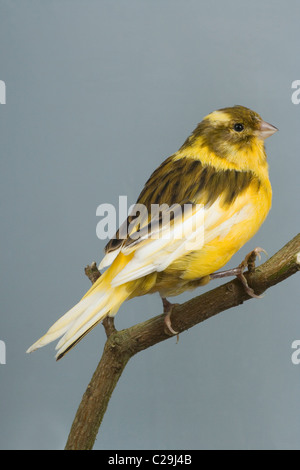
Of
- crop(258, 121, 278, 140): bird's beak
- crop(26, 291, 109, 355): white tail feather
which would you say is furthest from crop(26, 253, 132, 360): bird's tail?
crop(258, 121, 278, 140): bird's beak

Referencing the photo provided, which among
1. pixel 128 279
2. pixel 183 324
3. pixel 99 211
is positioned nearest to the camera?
pixel 128 279

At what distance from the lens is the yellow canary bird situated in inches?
46.9

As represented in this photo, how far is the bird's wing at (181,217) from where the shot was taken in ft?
3.87

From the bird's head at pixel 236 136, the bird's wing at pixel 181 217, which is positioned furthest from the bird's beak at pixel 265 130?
the bird's wing at pixel 181 217

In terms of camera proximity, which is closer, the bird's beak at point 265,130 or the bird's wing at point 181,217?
the bird's wing at point 181,217

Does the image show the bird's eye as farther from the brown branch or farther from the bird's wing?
the brown branch

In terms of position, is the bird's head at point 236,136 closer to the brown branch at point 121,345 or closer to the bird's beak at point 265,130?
the bird's beak at point 265,130

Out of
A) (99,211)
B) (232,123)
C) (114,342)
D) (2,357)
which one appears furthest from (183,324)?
(2,357)
